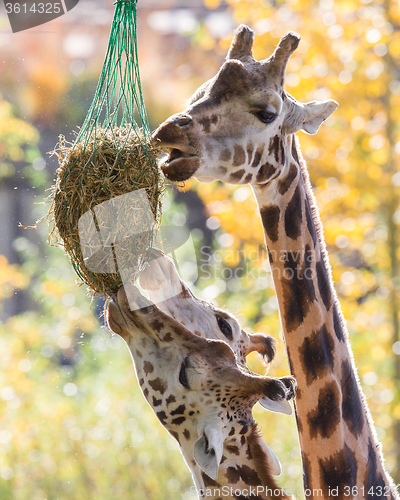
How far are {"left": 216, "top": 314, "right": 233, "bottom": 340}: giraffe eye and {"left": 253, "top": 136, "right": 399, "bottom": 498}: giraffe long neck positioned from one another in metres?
0.23

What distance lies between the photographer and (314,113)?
7.22 ft

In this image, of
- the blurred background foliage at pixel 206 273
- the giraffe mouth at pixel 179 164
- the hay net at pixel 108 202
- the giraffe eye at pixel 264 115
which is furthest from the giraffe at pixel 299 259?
the blurred background foliage at pixel 206 273

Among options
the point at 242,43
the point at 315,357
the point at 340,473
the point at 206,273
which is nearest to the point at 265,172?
the point at 242,43

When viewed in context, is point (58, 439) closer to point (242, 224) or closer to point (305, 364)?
point (242, 224)

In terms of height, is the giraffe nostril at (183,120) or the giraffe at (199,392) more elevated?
the giraffe nostril at (183,120)

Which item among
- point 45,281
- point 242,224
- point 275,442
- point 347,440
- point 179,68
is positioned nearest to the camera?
point 347,440

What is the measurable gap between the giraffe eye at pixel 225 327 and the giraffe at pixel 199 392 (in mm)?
251

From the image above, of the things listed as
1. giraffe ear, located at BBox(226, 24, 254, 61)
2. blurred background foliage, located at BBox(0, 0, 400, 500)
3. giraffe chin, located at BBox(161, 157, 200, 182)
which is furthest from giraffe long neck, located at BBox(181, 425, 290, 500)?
blurred background foliage, located at BBox(0, 0, 400, 500)

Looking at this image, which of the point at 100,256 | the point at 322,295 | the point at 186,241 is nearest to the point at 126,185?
the point at 100,256

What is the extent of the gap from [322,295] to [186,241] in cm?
63

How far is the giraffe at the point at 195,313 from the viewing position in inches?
77.2

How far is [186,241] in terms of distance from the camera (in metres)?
2.36

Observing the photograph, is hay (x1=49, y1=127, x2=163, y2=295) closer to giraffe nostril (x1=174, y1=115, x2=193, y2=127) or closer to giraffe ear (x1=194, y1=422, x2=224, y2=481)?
giraffe nostril (x1=174, y1=115, x2=193, y2=127)

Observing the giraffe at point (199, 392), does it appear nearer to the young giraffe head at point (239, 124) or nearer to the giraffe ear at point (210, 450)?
the giraffe ear at point (210, 450)
